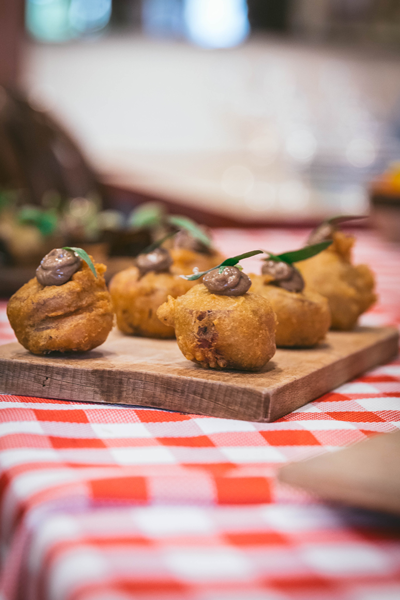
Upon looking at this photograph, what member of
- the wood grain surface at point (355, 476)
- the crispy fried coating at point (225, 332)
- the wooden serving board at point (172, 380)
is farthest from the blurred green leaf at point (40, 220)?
the wood grain surface at point (355, 476)

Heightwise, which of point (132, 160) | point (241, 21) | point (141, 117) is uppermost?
point (241, 21)

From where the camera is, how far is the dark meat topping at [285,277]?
1097 mm

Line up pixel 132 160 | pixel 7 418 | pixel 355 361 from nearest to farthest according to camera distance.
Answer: pixel 7 418 < pixel 355 361 < pixel 132 160

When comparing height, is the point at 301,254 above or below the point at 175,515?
above

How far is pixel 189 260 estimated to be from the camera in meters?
1.28

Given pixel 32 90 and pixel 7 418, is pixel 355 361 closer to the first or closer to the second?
pixel 7 418

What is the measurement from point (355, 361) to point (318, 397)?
150 millimetres

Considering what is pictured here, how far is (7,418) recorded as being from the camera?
818 millimetres

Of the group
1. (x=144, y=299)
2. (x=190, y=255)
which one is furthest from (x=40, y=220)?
(x=144, y=299)

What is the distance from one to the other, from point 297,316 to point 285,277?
72 mm

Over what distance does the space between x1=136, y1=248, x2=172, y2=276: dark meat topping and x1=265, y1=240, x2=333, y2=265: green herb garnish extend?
0.19 meters

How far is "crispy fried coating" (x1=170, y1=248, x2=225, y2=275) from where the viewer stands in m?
1.23

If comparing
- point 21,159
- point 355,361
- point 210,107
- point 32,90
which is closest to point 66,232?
point 355,361

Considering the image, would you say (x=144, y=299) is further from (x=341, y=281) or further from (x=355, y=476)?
(x=355, y=476)
